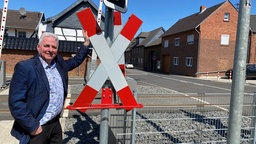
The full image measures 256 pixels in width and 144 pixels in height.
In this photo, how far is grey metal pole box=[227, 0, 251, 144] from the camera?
281 centimetres

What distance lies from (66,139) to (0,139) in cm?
125

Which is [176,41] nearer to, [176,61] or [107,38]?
[176,61]

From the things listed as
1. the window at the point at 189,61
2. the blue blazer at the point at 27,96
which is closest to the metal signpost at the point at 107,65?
the blue blazer at the point at 27,96

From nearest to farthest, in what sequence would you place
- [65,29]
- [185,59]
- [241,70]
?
[241,70], [65,29], [185,59]

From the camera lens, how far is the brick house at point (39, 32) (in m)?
20.3

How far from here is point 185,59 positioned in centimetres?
3428

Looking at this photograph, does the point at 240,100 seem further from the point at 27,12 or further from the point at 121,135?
the point at 27,12

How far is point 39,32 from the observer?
27.4 m

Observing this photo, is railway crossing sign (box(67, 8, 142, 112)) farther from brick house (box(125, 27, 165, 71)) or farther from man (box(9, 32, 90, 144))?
brick house (box(125, 27, 165, 71))

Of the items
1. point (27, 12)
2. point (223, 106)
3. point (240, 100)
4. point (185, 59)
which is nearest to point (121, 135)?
point (240, 100)

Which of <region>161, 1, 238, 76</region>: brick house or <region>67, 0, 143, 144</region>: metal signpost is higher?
<region>161, 1, 238, 76</region>: brick house

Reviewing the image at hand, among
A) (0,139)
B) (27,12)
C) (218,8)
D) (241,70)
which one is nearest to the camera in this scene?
(241,70)

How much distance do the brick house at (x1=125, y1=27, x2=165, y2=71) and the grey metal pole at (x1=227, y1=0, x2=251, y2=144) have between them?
141 feet

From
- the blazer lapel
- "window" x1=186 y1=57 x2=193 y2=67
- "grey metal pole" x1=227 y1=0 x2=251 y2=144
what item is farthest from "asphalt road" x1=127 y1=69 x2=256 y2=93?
the blazer lapel
